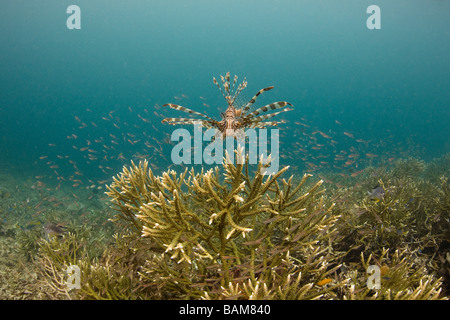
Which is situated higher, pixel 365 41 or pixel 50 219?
pixel 365 41

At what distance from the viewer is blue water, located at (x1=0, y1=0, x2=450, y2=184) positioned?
8031 cm

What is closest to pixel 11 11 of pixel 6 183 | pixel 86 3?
pixel 86 3

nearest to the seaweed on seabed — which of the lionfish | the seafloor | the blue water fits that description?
the seafloor

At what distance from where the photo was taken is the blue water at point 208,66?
80312 mm

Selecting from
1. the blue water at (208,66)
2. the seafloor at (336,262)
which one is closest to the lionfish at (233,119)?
the seafloor at (336,262)

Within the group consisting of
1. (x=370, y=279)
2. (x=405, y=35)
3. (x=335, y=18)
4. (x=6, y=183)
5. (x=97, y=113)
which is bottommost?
(x=6, y=183)

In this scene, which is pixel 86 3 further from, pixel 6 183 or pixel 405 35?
pixel 405 35

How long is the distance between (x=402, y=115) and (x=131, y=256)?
169591mm

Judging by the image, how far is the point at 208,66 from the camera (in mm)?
119938

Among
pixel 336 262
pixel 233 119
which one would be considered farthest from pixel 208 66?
pixel 336 262

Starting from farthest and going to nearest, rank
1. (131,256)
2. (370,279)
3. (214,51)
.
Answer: (214,51) < (131,256) < (370,279)

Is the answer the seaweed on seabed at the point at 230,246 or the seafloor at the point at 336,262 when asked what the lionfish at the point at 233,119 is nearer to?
the seaweed on seabed at the point at 230,246

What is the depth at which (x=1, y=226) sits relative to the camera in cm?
822

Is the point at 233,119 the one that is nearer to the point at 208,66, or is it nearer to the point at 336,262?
the point at 336,262
